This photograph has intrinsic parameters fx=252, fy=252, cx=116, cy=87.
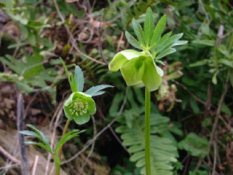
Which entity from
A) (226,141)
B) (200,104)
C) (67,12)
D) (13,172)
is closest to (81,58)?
(67,12)

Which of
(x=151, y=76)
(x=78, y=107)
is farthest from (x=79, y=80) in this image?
(x=151, y=76)

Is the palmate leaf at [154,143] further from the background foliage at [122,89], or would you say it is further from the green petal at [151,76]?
the green petal at [151,76]

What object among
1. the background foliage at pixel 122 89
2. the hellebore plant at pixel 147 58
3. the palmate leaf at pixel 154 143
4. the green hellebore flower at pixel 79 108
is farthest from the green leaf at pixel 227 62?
the green hellebore flower at pixel 79 108

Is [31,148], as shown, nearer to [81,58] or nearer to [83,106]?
[81,58]

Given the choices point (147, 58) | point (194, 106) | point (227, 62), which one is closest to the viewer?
point (147, 58)

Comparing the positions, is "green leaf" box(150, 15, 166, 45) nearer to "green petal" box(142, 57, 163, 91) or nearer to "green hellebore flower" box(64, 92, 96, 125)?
"green petal" box(142, 57, 163, 91)

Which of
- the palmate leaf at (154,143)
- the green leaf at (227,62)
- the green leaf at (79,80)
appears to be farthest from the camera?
the green leaf at (227,62)

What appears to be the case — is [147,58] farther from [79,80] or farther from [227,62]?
[227,62]
